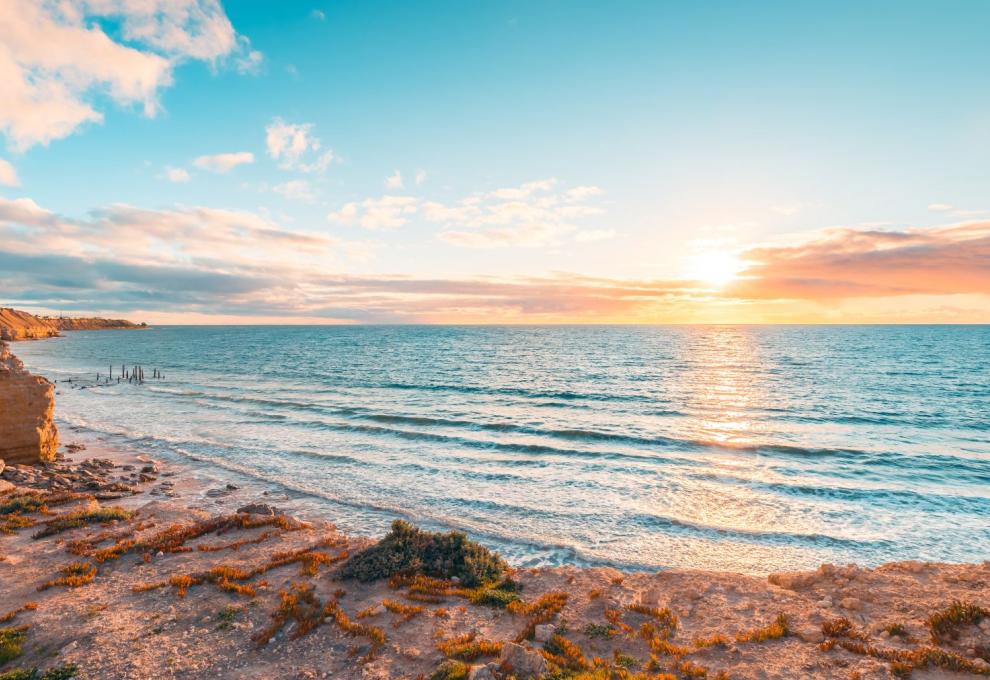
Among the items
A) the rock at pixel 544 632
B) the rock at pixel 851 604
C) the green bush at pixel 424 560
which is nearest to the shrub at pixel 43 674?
the green bush at pixel 424 560

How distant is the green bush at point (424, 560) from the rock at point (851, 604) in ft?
29.5

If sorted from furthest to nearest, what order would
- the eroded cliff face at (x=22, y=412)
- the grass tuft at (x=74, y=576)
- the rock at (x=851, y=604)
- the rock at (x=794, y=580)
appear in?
1. the eroded cliff face at (x=22, y=412)
2. the rock at (x=794, y=580)
3. the grass tuft at (x=74, y=576)
4. the rock at (x=851, y=604)

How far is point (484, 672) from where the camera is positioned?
29.7 ft

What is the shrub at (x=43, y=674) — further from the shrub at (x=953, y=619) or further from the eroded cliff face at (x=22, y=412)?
the eroded cliff face at (x=22, y=412)

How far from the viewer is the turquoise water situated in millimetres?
19234

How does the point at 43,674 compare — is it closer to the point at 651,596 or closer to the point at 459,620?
the point at 459,620

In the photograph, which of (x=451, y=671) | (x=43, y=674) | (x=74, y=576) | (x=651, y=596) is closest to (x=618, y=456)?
(x=651, y=596)

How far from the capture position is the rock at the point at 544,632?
10961 mm

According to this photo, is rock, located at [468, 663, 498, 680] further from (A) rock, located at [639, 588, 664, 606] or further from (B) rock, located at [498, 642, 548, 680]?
(A) rock, located at [639, 588, 664, 606]

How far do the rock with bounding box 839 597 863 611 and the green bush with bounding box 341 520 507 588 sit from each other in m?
8.99

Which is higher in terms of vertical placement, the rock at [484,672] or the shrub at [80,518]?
the rock at [484,672]

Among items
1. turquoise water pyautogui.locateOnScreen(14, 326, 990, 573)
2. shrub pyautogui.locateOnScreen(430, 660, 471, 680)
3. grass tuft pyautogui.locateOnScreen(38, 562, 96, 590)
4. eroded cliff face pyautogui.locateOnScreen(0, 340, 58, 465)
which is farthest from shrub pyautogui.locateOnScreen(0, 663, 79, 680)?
eroded cliff face pyautogui.locateOnScreen(0, 340, 58, 465)

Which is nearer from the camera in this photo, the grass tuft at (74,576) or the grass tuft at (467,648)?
the grass tuft at (467,648)

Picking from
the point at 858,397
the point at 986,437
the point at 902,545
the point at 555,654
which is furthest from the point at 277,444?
the point at 858,397
